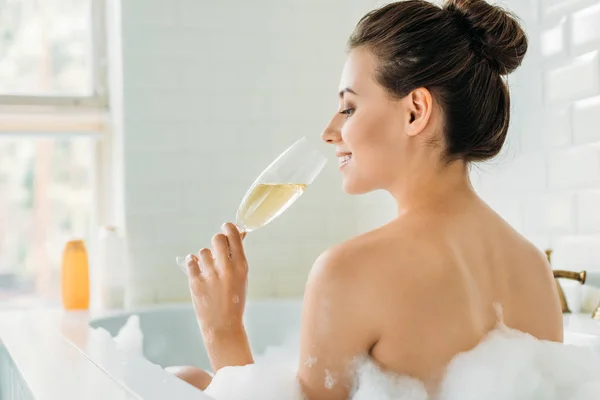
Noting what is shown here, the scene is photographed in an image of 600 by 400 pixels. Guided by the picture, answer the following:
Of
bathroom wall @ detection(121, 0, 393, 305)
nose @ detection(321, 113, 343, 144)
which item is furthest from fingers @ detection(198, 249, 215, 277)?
bathroom wall @ detection(121, 0, 393, 305)

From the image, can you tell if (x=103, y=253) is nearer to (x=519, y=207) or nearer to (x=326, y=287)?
(x=519, y=207)

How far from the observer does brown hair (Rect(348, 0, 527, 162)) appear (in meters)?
1.11

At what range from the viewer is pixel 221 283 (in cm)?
123

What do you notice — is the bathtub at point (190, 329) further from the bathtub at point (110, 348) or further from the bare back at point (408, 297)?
the bare back at point (408, 297)

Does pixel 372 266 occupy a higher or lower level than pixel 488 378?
higher

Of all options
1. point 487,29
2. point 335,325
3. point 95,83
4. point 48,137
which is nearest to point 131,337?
point 48,137

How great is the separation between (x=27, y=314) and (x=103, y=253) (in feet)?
1.33

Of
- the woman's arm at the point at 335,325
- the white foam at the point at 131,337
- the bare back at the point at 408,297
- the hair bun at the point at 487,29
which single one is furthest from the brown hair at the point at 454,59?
the white foam at the point at 131,337

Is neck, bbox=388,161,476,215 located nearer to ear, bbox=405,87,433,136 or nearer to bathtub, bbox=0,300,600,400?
ear, bbox=405,87,433,136

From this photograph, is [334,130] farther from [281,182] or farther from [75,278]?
[75,278]

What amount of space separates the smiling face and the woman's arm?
20cm

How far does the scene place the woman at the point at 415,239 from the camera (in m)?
1.02

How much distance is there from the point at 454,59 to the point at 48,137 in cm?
191

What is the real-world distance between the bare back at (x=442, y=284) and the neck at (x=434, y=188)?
0.07 ft
